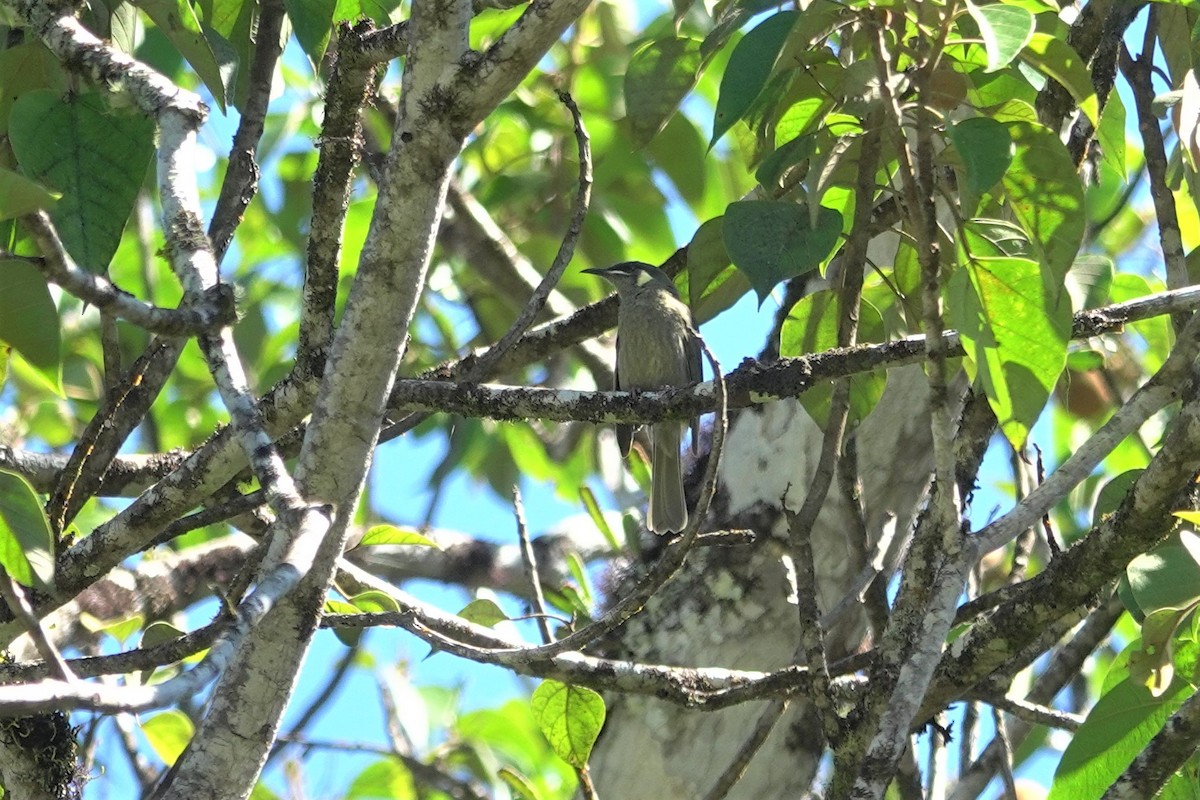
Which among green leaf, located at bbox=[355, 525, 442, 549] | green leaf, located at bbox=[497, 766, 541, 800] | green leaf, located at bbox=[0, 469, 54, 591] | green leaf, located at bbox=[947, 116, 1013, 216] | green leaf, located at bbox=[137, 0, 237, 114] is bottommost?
green leaf, located at bbox=[497, 766, 541, 800]

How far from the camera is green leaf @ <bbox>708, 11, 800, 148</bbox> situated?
219cm

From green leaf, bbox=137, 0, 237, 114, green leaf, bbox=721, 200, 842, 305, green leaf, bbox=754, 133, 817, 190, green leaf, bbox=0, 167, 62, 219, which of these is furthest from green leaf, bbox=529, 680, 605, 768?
green leaf, bbox=0, 167, 62, 219

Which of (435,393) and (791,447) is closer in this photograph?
(435,393)

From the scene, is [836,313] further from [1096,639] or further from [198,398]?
[198,398]

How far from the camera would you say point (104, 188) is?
92.1 inches

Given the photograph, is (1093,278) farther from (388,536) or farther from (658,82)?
(388,536)

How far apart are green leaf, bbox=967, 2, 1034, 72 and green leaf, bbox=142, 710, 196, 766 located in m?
2.61

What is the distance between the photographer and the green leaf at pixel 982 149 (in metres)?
1.98

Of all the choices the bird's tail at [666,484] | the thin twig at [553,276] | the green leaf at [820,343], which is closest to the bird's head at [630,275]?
the bird's tail at [666,484]

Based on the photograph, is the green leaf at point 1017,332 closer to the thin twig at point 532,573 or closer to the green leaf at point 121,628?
the thin twig at point 532,573

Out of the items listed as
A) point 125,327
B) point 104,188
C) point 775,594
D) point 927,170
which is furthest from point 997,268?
point 125,327

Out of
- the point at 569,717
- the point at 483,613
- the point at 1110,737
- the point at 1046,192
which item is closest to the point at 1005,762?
the point at 1110,737

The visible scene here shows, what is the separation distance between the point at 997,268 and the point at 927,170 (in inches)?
8.8

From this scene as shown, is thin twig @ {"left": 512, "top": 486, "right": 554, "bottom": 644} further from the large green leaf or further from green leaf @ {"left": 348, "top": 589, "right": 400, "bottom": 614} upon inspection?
the large green leaf
